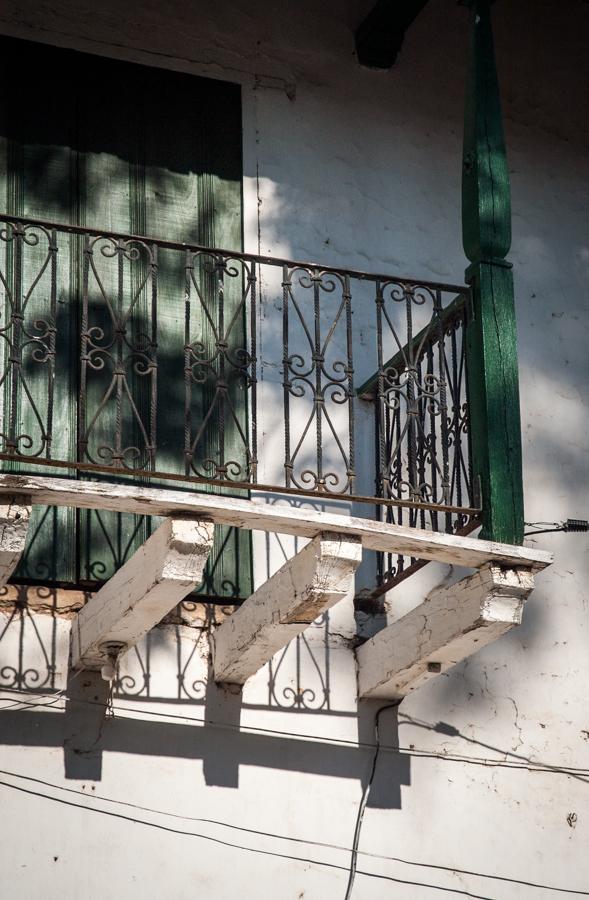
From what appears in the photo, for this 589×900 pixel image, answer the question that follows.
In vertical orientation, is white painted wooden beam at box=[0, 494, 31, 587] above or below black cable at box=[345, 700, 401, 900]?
above

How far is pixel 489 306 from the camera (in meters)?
6.39

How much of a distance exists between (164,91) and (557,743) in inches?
140

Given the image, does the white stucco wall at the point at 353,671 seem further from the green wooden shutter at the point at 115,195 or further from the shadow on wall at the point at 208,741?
the green wooden shutter at the point at 115,195

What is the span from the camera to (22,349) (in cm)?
659

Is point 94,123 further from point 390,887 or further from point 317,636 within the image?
point 390,887

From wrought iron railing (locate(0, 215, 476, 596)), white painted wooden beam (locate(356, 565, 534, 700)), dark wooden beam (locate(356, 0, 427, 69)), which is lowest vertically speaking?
white painted wooden beam (locate(356, 565, 534, 700))

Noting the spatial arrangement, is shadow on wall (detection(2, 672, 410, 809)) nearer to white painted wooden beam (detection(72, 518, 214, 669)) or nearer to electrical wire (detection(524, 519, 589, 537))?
white painted wooden beam (detection(72, 518, 214, 669))

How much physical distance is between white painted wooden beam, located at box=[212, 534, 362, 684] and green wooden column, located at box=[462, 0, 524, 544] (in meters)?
0.70

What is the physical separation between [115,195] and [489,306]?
6.08 ft

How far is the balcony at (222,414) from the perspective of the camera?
228 inches

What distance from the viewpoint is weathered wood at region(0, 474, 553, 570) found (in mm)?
5547

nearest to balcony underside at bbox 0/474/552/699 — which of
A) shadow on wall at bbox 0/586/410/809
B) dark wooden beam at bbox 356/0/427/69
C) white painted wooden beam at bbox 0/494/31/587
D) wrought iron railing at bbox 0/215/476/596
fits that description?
white painted wooden beam at bbox 0/494/31/587

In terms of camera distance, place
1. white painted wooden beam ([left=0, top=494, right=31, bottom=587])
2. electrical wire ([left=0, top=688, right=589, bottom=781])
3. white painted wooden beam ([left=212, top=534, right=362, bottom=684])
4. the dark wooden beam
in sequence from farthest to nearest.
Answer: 1. the dark wooden beam
2. electrical wire ([left=0, top=688, right=589, bottom=781])
3. white painted wooden beam ([left=212, top=534, right=362, bottom=684])
4. white painted wooden beam ([left=0, top=494, right=31, bottom=587])

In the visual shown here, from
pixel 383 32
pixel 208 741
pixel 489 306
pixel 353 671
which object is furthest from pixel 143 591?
pixel 383 32
